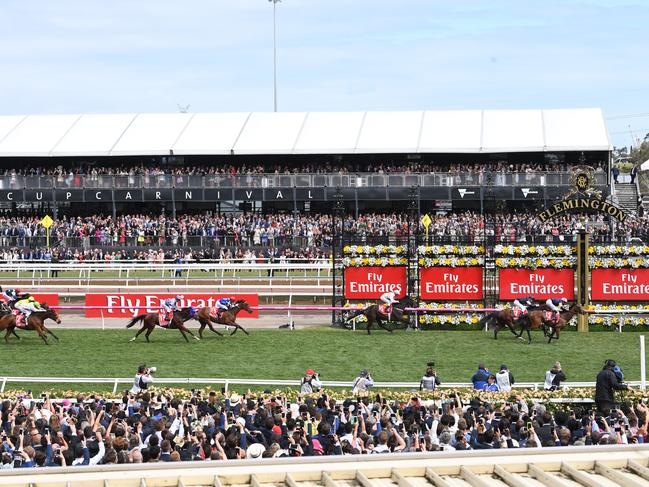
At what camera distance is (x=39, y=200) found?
5000cm

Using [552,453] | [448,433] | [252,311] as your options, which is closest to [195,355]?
[252,311]

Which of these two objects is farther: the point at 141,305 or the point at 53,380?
the point at 141,305

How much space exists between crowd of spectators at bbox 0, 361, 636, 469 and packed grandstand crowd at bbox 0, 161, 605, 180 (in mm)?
35090

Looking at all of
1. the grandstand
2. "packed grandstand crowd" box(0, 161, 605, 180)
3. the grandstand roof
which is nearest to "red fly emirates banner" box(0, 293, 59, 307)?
the grandstand

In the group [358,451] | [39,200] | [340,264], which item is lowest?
[358,451]

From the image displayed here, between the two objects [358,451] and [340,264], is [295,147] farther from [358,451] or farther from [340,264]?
[358,451]

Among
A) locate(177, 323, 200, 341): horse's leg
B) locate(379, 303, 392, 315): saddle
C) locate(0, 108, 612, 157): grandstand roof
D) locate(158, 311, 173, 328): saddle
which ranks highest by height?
locate(0, 108, 612, 157): grandstand roof

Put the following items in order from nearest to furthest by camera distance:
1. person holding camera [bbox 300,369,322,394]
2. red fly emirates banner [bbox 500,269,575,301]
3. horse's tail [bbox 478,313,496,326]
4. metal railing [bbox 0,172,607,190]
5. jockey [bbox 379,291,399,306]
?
person holding camera [bbox 300,369,322,394]
jockey [bbox 379,291,399,306]
horse's tail [bbox 478,313,496,326]
red fly emirates banner [bbox 500,269,575,301]
metal railing [bbox 0,172,607,190]

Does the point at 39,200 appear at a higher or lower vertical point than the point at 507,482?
higher

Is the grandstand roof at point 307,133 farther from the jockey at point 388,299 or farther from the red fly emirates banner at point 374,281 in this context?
the jockey at point 388,299

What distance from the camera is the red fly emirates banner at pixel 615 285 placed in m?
25.6

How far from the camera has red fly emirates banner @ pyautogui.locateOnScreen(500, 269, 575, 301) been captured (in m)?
25.8

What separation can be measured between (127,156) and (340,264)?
27.4 metres

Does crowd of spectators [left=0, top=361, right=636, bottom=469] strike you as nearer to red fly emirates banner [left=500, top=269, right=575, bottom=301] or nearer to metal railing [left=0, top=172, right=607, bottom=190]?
red fly emirates banner [left=500, top=269, right=575, bottom=301]
